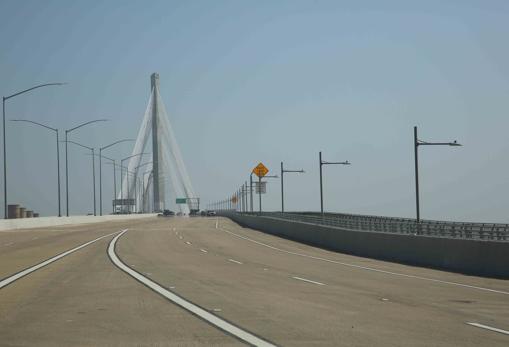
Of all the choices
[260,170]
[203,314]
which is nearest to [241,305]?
[203,314]

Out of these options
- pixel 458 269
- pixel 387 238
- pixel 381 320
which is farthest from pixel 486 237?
pixel 381 320

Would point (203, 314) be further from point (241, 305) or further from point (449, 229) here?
point (449, 229)

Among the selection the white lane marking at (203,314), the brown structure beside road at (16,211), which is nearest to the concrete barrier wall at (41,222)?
the brown structure beside road at (16,211)

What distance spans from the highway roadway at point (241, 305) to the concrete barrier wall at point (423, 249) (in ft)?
4.03

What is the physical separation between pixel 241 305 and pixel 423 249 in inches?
673

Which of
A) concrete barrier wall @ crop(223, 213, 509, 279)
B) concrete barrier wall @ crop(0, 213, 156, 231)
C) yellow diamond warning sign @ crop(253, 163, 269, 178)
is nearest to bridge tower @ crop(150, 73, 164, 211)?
concrete barrier wall @ crop(0, 213, 156, 231)

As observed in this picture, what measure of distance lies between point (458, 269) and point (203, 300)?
557 inches

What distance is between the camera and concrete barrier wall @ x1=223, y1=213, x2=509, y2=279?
2503 centimetres

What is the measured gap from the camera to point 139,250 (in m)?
34.1

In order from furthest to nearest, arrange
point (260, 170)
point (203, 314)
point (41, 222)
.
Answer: point (260, 170) → point (41, 222) → point (203, 314)

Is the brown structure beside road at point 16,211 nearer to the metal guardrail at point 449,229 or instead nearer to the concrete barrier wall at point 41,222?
the concrete barrier wall at point 41,222

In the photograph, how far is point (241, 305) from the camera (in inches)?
569

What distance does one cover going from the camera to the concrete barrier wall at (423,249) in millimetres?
25031

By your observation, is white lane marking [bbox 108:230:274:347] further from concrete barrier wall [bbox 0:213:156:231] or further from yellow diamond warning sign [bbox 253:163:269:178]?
yellow diamond warning sign [bbox 253:163:269:178]
